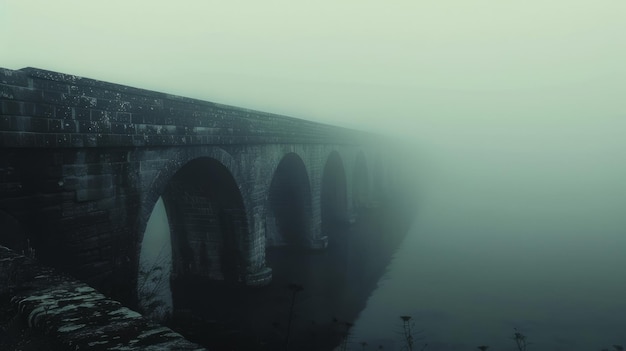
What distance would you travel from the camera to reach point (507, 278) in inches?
535

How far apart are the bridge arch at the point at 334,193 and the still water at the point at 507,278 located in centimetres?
397

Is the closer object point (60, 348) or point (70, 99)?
point (60, 348)

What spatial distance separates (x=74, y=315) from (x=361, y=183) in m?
25.6

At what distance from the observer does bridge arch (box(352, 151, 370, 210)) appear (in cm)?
2612

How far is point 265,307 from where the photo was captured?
10891 mm

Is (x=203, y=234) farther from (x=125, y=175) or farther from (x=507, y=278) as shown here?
(x=507, y=278)

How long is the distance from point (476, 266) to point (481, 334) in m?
5.78

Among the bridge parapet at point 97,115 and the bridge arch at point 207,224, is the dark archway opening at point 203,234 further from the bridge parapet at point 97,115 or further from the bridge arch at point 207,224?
the bridge parapet at point 97,115

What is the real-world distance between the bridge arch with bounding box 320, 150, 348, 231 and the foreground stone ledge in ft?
58.9

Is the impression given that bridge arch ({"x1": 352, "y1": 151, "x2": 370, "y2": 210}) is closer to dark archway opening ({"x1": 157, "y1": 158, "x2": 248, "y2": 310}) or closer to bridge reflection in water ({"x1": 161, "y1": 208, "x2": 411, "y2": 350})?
bridge reflection in water ({"x1": 161, "y1": 208, "x2": 411, "y2": 350})

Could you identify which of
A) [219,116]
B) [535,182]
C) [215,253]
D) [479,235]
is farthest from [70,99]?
[535,182]

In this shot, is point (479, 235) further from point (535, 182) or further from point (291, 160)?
point (535, 182)

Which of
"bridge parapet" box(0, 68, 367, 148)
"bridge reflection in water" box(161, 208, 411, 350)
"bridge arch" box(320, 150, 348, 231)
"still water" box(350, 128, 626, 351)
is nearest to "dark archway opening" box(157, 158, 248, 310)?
"bridge reflection in water" box(161, 208, 411, 350)

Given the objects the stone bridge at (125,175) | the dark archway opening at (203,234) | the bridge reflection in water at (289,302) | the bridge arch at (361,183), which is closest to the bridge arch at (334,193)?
the bridge reflection in water at (289,302)
